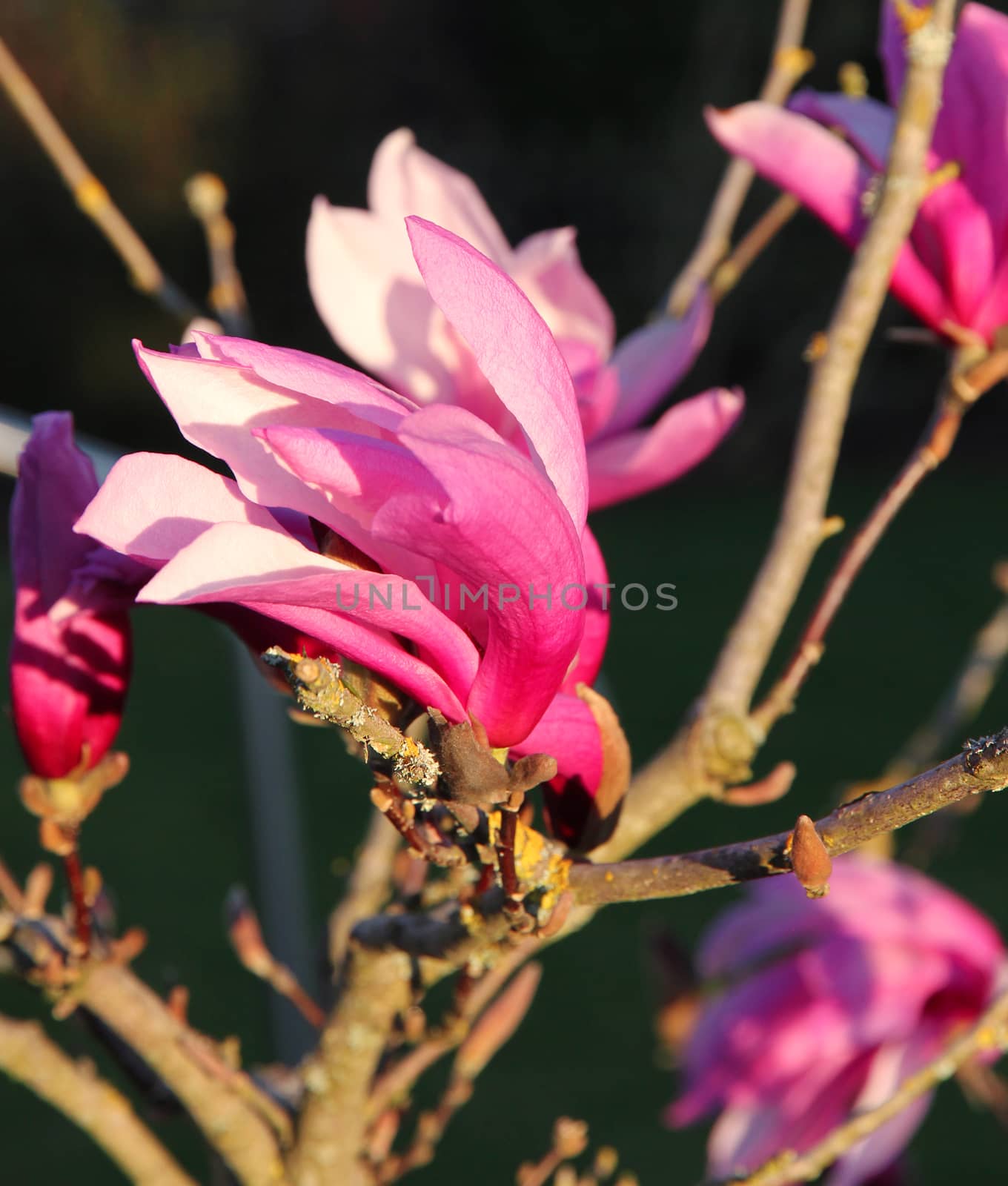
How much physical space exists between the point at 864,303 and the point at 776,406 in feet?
19.5

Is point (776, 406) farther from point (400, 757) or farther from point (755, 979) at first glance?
point (400, 757)

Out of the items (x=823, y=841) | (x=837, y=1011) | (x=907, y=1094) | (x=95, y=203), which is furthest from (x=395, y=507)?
(x=95, y=203)

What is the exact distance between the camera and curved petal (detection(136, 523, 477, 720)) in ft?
1.11

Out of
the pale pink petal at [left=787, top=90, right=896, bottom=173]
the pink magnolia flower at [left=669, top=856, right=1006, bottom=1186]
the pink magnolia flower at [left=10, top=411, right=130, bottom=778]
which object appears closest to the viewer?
the pink magnolia flower at [left=10, top=411, right=130, bottom=778]

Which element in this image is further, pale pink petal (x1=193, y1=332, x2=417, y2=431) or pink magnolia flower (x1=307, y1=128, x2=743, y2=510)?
pink magnolia flower (x1=307, y1=128, x2=743, y2=510)

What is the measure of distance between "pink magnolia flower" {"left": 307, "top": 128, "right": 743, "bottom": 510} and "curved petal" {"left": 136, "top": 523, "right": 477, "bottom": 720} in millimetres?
182

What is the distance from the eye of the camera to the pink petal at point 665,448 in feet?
1.71

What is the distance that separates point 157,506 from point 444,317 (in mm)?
234

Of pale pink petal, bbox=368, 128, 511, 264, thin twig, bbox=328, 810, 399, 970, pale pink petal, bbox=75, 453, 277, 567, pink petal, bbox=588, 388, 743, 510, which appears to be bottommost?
thin twig, bbox=328, 810, 399, 970

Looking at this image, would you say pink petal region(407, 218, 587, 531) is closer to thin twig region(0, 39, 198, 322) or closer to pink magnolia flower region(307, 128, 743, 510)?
pink magnolia flower region(307, 128, 743, 510)

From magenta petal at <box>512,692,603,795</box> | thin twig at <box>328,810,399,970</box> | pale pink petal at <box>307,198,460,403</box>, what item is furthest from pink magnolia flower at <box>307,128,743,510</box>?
thin twig at <box>328,810,399,970</box>

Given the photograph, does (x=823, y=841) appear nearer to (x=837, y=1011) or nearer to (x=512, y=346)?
(x=512, y=346)

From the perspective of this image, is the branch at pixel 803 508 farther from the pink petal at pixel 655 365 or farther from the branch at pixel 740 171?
the branch at pixel 740 171

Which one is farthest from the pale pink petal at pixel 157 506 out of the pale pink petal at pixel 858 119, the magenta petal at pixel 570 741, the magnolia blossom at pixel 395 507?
the pale pink petal at pixel 858 119
